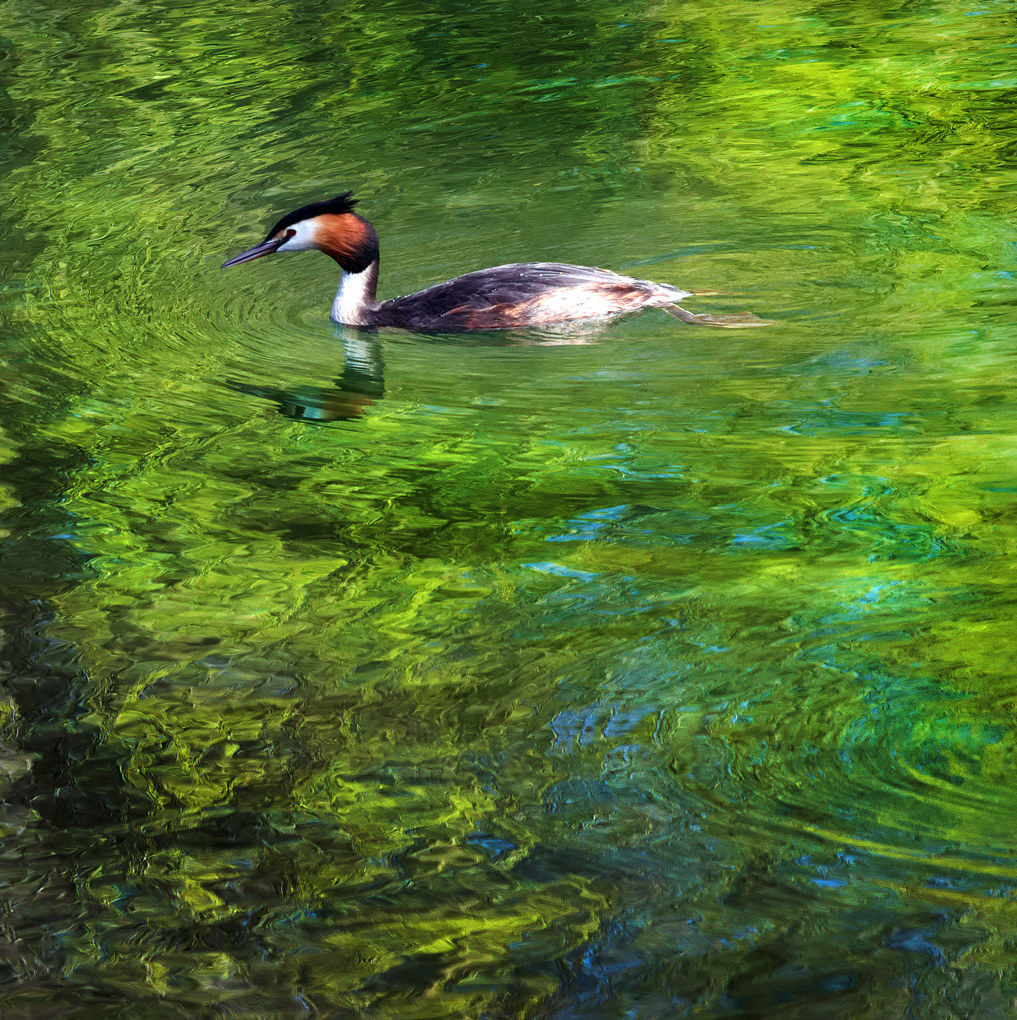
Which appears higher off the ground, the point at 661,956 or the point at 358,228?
the point at 358,228

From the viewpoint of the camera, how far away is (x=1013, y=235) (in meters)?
7.52

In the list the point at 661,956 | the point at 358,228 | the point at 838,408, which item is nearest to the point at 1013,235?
the point at 838,408

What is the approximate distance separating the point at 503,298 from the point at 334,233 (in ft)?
3.44

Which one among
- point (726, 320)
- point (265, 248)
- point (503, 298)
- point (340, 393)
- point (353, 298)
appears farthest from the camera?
point (265, 248)

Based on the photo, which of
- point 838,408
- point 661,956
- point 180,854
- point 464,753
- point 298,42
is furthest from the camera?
point 298,42

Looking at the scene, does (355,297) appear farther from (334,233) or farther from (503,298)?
(503,298)

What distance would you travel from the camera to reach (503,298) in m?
7.01

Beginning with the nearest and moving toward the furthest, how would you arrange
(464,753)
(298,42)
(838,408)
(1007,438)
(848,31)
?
1. (464,753)
2. (1007,438)
3. (838,408)
4. (848,31)
5. (298,42)

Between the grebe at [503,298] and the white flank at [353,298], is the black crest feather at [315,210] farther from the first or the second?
the white flank at [353,298]

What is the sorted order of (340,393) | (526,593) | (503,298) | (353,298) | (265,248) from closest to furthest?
(526,593), (340,393), (503,298), (353,298), (265,248)

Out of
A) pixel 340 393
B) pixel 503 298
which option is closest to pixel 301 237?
pixel 503 298

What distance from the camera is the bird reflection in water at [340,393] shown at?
636 cm

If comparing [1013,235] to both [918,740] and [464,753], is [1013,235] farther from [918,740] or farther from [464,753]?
[464,753]

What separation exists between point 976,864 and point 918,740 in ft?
1.68
